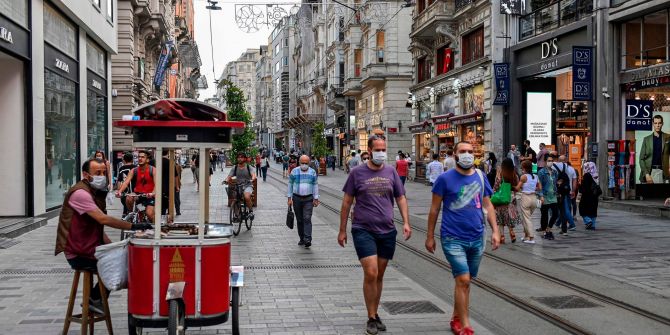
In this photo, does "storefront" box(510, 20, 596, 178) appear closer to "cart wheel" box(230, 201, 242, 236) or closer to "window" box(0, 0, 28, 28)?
"cart wheel" box(230, 201, 242, 236)

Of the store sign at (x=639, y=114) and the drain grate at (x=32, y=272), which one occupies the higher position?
the store sign at (x=639, y=114)

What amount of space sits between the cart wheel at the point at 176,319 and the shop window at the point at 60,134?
45.7 ft

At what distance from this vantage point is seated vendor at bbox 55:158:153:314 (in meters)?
5.84

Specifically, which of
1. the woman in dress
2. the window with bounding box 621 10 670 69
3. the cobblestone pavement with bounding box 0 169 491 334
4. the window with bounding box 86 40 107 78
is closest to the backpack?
the woman in dress

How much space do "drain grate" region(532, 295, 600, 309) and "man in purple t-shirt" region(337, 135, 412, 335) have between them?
229cm

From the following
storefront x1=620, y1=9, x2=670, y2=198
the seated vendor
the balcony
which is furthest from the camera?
the balcony

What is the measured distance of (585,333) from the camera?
21.0ft

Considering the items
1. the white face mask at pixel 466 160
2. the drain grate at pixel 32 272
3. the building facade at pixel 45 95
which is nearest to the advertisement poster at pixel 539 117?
the building facade at pixel 45 95

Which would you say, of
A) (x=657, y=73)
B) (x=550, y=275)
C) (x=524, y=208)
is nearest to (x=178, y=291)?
(x=550, y=275)

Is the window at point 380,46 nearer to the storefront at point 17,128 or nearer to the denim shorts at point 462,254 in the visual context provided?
the storefront at point 17,128

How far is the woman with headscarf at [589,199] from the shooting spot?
570 inches

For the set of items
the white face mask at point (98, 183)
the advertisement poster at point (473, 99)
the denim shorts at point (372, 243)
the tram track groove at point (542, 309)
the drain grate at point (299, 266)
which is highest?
the advertisement poster at point (473, 99)

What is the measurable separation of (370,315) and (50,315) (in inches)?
134

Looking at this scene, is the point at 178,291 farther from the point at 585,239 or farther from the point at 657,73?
the point at 657,73
